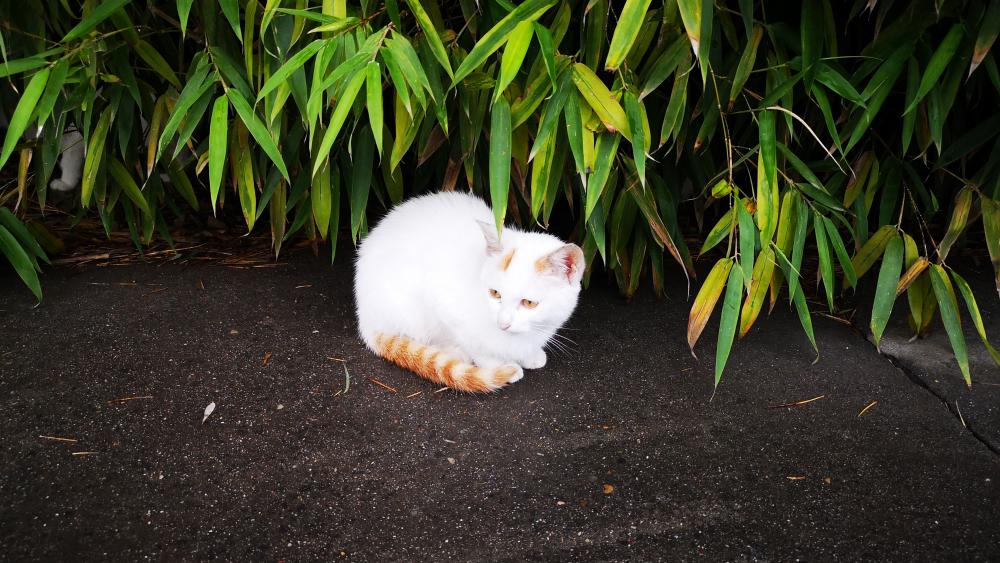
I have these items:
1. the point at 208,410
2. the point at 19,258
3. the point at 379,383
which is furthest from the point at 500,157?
the point at 19,258

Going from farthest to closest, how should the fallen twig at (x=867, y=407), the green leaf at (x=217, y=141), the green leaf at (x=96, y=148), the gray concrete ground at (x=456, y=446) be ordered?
the green leaf at (x=96, y=148), the fallen twig at (x=867, y=407), the green leaf at (x=217, y=141), the gray concrete ground at (x=456, y=446)

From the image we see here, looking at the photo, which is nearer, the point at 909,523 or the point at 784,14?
the point at 909,523

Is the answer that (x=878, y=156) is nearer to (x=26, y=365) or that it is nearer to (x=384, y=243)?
(x=384, y=243)

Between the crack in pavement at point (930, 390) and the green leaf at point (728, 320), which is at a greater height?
the green leaf at point (728, 320)

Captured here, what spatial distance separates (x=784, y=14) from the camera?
6.82 ft

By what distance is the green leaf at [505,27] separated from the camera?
154 centimetres

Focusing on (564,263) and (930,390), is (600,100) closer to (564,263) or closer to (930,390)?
(564,263)

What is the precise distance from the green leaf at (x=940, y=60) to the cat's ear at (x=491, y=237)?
106cm

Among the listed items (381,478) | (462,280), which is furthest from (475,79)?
(381,478)

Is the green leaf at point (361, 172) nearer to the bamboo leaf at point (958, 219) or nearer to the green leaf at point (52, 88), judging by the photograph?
the green leaf at point (52, 88)

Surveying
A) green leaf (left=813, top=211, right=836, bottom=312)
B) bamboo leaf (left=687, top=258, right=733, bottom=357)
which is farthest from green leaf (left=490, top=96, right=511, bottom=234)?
green leaf (left=813, top=211, right=836, bottom=312)

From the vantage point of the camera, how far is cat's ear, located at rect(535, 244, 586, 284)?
70.2 inches

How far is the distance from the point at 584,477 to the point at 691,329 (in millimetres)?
463

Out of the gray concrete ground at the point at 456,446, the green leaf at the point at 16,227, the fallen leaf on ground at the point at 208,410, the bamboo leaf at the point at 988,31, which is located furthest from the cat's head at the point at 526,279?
the green leaf at the point at 16,227
